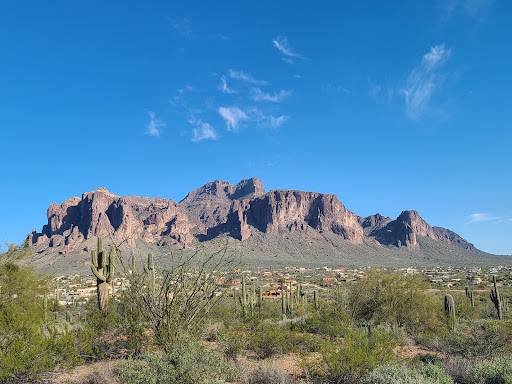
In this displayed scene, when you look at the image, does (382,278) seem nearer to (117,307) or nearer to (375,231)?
(117,307)

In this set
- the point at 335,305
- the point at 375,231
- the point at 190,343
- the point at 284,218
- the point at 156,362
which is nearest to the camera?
the point at 156,362

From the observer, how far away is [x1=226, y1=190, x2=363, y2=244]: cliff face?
131500 millimetres

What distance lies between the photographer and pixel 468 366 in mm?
8352

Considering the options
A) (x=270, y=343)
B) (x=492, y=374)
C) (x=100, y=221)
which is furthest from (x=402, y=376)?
(x=100, y=221)

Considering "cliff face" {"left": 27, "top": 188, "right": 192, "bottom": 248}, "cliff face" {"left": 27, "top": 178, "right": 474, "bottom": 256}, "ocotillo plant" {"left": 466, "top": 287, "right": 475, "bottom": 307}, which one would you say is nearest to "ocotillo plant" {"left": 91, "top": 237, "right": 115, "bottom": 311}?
"ocotillo plant" {"left": 466, "top": 287, "right": 475, "bottom": 307}

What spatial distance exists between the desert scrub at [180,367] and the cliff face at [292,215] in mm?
117195

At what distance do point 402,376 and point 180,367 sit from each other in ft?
15.6

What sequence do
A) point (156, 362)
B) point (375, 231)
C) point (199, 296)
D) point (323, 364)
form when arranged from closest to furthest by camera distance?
point (156, 362), point (323, 364), point (199, 296), point (375, 231)

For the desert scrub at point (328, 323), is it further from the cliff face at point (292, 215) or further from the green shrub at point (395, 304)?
the cliff face at point (292, 215)

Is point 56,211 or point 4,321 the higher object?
point 56,211

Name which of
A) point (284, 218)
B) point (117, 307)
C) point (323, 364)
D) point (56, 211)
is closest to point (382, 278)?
point (323, 364)

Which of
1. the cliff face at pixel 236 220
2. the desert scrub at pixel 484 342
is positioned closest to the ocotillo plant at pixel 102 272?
the desert scrub at pixel 484 342

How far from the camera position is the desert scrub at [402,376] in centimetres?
669

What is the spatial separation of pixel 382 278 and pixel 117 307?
12.4 meters
